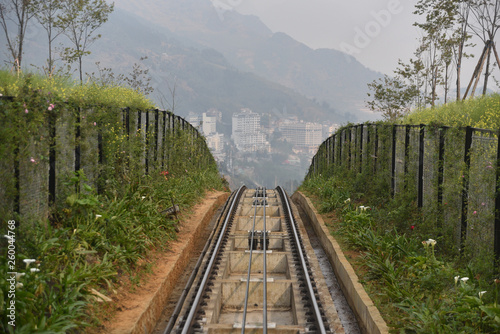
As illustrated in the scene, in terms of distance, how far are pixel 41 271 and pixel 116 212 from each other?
2844 millimetres

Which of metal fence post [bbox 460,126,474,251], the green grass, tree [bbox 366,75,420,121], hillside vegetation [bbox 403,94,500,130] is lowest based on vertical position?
the green grass

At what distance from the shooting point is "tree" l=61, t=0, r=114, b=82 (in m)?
27.4

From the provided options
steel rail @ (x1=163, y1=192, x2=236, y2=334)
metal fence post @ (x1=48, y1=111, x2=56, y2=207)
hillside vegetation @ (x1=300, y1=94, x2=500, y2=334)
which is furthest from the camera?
metal fence post @ (x1=48, y1=111, x2=56, y2=207)

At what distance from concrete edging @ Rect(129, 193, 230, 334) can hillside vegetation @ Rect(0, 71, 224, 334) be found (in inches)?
17.0

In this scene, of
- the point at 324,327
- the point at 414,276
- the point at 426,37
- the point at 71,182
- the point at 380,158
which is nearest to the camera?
the point at 324,327

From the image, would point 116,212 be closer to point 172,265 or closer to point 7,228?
point 172,265

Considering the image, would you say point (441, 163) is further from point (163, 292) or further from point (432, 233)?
point (163, 292)

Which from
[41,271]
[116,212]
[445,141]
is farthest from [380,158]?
[41,271]

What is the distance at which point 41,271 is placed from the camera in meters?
5.72

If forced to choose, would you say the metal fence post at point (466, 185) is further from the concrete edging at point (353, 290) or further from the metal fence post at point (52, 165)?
the metal fence post at point (52, 165)

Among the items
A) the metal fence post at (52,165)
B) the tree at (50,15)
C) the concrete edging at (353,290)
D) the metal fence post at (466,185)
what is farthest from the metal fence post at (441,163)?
the tree at (50,15)

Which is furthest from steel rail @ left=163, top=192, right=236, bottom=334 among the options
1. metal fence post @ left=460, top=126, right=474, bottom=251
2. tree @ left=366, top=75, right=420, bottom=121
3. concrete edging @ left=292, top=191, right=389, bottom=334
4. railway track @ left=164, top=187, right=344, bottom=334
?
tree @ left=366, top=75, right=420, bottom=121

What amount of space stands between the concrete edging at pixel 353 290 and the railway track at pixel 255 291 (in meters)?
0.36

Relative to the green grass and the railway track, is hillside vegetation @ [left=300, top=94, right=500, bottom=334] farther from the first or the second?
the railway track
